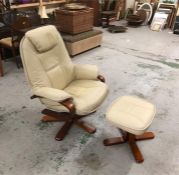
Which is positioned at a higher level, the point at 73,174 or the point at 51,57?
the point at 51,57

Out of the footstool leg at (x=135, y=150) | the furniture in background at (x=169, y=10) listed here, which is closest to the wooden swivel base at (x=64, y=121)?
the footstool leg at (x=135, y=150)

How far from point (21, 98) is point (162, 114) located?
1724 mm

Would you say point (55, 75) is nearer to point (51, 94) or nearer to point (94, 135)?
point (51, 94)

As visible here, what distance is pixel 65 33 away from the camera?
13.4 ft

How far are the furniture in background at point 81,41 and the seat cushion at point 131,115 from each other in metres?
2.13

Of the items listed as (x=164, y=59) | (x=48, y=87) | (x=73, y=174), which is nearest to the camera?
(x=73, y=174)

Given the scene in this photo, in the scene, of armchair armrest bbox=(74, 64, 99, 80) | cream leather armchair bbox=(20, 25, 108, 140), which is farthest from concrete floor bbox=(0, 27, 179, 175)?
armchair armrest bbox=(74, 64, 99, 80)

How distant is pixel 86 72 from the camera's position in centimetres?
229

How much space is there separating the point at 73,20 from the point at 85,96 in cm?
220

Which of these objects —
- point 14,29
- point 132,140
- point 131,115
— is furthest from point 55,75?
point 14,29

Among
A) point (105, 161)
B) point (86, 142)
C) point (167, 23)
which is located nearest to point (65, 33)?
point (86, 142)

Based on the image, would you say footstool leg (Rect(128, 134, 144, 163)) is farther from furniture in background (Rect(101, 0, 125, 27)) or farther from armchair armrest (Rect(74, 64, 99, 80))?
furniture in background (Rect(101, 0, 125, 27))

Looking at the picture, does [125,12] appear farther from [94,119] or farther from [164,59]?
[94,119]

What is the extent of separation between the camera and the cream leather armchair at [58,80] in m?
1.88
